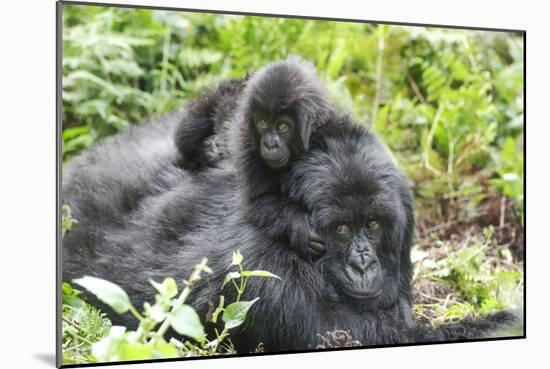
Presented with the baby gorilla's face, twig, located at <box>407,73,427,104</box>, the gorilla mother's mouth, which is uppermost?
twig, located at <box>407,73,427,104</box>

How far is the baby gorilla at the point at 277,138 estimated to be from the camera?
382 cm

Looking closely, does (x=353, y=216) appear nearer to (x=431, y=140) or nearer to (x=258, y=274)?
(x=258, y=274)

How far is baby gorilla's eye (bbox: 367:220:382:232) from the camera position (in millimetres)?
3867

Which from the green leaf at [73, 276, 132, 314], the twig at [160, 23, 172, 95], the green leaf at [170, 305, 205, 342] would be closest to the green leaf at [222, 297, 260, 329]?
the green leaf at [170, 305, 205, 342]

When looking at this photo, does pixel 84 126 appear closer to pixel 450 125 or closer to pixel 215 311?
pixel 215 311

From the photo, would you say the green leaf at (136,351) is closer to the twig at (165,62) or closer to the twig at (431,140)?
the twig at (165,62)

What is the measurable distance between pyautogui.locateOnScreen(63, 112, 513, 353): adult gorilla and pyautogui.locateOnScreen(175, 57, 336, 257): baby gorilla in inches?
2.1

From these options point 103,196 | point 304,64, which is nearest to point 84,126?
point 103,196

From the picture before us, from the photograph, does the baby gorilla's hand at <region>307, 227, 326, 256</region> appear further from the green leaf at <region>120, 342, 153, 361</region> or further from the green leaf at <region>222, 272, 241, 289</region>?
the green leaf at <region>120, 342, 153, 361</region>

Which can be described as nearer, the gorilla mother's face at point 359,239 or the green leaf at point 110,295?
the green leaf at point 110,295

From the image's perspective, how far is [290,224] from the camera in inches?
150

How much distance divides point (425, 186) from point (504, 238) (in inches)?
23.2

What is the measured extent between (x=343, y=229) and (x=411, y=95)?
182 centimetres

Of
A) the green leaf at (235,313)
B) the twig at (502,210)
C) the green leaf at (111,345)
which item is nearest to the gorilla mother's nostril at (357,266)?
the green leaf at (235,313)
